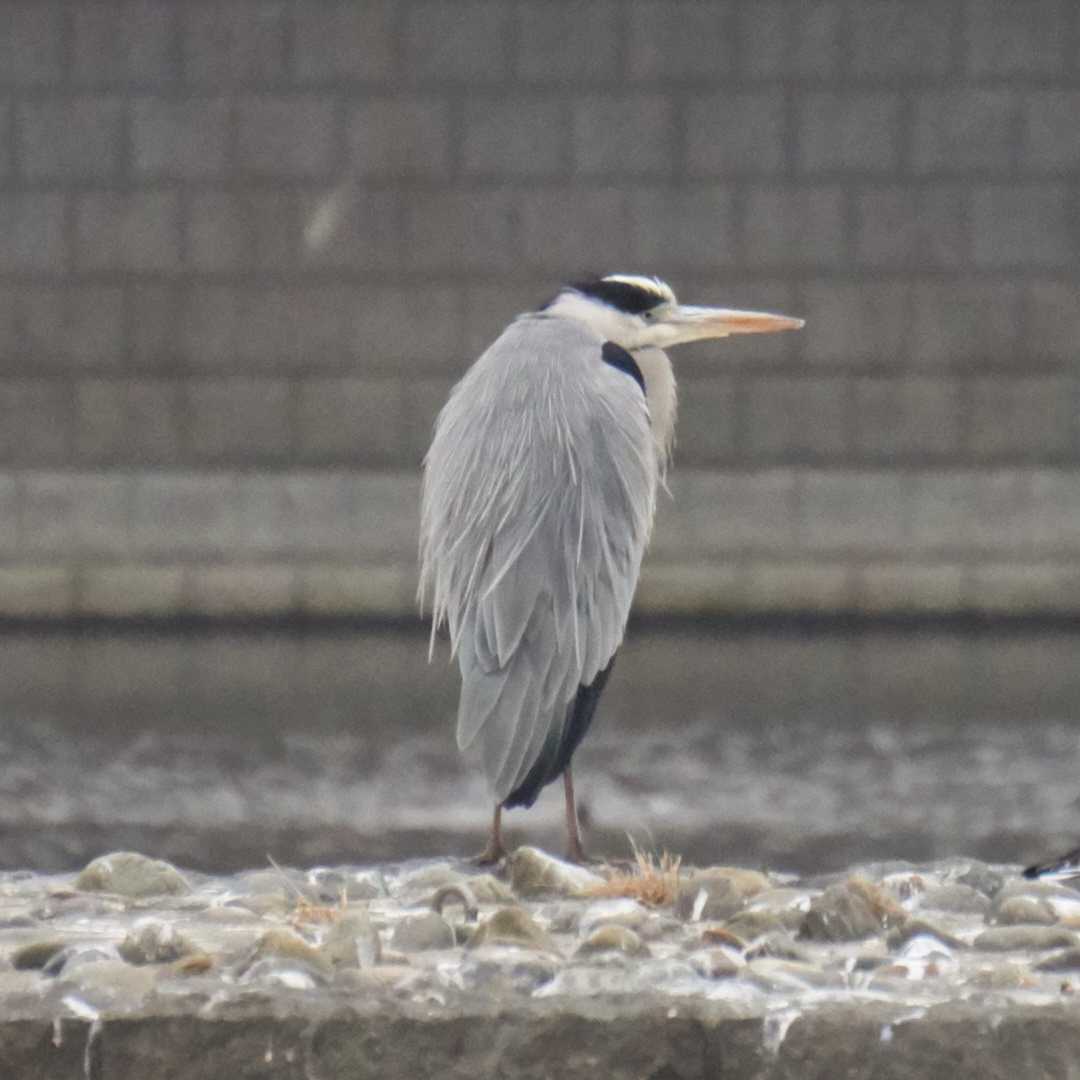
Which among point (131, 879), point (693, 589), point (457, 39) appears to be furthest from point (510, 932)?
point (457, 39)

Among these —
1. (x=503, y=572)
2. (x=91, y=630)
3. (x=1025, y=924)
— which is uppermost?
(x=503, y=572)

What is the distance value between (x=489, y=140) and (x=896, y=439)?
77.0 inches

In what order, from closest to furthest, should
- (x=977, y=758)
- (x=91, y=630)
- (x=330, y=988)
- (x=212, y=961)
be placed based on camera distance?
(x=330, y=988), (x=212, y=961), (x=977, y=758), (x=91, y=630)

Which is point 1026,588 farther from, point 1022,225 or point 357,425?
point 357,425

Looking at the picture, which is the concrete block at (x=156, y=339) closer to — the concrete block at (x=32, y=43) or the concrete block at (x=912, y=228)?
the concrete block at (x=32, y=43)

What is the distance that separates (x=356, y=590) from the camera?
41.6 feet

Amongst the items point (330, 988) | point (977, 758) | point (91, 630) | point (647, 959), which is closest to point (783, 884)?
point (647, 959)

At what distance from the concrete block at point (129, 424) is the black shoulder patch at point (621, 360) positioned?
758cm

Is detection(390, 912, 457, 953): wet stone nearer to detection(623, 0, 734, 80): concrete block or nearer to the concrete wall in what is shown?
the concrete wall

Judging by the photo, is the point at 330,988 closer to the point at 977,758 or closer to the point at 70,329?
the point at 977,758

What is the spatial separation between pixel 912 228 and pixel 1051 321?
648 mm

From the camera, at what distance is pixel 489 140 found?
13.0 m

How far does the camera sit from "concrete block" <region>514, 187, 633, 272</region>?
13.0 m

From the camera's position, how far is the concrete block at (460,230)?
13023mm
